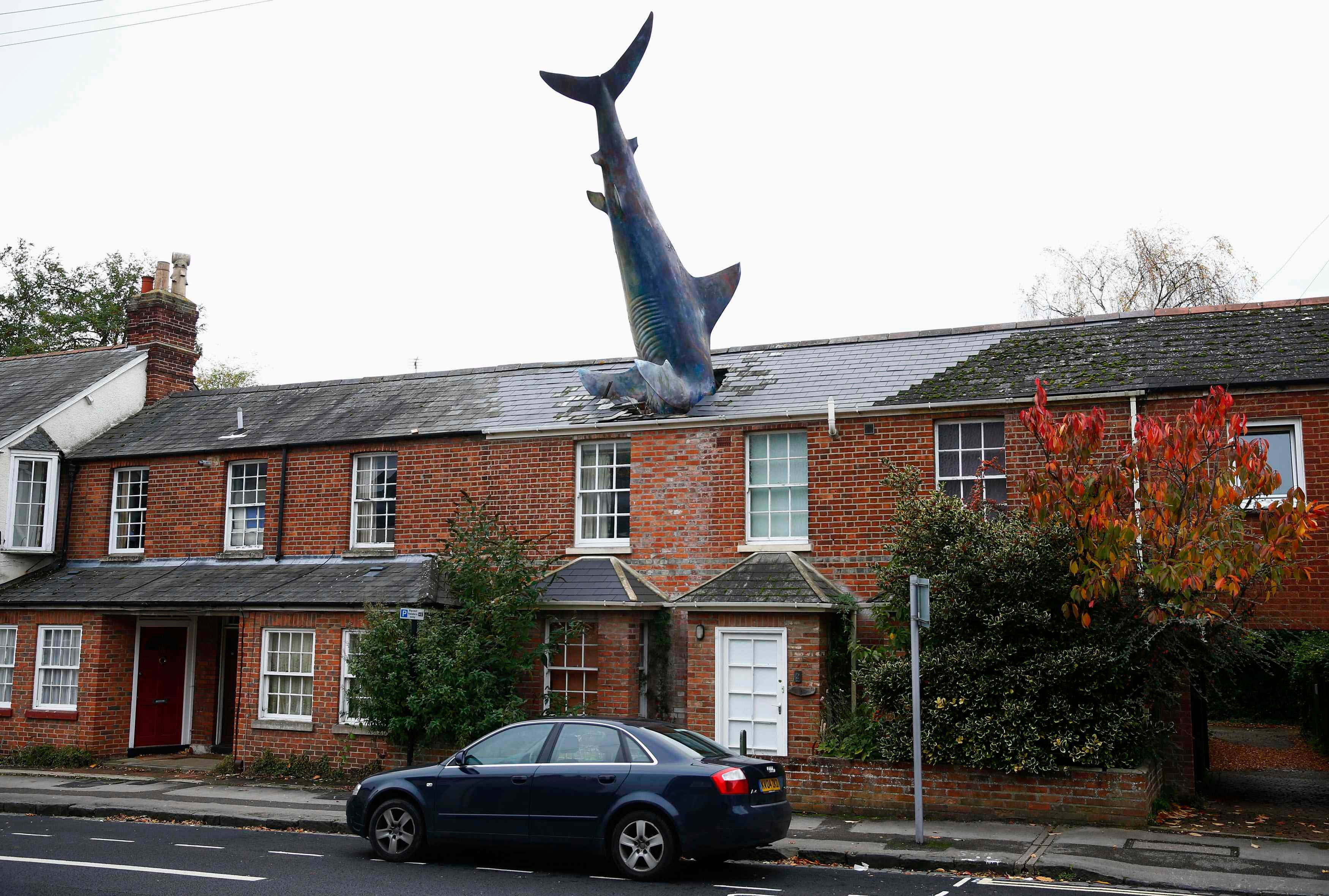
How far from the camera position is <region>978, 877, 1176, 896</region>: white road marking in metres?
9.73

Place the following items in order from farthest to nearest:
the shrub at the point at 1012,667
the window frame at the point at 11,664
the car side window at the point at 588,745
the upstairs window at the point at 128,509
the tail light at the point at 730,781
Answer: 1. the upstairs window at the point at 128,509
2. the window frame at the point at 11,664
3. the shrub at the point at 1012,667
4. the car side window at the point at 588,745
5. the tail light at the point at 730,781

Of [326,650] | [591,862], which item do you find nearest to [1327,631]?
[591,862]

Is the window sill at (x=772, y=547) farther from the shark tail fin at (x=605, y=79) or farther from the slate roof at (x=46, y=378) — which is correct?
the slate roof at (x=46, y=378)

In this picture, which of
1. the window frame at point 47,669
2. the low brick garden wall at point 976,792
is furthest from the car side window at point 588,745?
the window frame at point 47,669

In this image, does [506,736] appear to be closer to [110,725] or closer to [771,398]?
[771,398]

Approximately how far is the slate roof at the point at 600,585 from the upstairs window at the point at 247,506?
21.8 ft

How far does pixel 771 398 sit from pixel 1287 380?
724 cm

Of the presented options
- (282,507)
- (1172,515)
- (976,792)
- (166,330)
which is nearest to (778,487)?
(976,792)

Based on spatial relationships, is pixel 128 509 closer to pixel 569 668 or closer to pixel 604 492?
pixel 604 492

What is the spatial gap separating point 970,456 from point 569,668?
22.2 feet

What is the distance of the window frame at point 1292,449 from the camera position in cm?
1441

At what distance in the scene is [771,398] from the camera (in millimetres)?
17984

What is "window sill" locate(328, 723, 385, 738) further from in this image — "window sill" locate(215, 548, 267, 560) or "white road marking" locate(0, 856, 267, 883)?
"white road marking" locate(0, 856, 267, 883)

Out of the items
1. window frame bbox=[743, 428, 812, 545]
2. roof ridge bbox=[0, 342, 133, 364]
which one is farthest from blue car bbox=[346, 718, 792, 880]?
roof ridge bbox=[0, 342, 133, 364]
